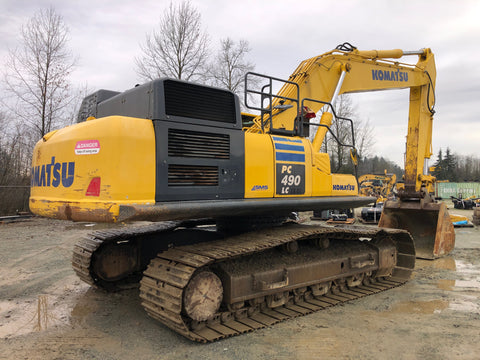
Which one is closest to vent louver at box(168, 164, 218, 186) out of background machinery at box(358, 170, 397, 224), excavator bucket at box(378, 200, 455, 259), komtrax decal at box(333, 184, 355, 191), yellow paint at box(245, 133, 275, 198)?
yellow paint at box(245, 133, 275, 198)

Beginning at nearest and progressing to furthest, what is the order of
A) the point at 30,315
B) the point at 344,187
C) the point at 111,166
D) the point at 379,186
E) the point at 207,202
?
the point at 111,166
the point at 207,202
the point at 30,315
the point at 344,187
the point at 379,186

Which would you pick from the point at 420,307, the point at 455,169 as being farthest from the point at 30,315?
the point at 455,169

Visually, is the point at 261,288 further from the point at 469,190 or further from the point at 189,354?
the point at 469,190

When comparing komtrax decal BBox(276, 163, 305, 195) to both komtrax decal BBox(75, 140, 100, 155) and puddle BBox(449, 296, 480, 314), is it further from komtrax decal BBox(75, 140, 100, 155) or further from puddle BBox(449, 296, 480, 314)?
puddle BBox(449, 296, 480, 314)

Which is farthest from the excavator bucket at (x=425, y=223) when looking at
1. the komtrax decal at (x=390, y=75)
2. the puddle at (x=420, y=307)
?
the puddle at (x=420, y=307)

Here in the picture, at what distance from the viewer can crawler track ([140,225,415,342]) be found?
12.3 feet

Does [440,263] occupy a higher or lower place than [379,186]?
lower

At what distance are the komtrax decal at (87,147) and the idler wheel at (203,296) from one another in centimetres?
160

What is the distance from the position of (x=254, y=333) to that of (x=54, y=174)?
2.73 meters

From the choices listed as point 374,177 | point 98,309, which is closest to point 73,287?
point 98,309

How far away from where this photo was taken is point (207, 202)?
3.91m

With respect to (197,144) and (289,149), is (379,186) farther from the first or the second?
(197,144)

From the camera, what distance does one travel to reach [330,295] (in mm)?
5328

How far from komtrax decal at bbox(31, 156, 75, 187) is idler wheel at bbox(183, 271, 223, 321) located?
160 centimetres
